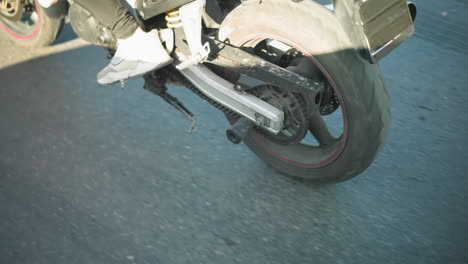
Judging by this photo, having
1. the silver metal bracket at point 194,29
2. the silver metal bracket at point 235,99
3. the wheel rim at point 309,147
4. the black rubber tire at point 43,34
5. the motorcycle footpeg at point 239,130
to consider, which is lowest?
the wheel rim at point 309,147

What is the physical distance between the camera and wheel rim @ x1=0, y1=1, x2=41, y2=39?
4055 mm

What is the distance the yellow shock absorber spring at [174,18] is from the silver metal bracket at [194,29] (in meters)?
0.10

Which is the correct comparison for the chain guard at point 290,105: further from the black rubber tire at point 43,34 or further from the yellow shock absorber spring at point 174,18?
the black rubber tire at point 43,34

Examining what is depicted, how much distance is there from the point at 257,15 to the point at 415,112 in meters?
1.72

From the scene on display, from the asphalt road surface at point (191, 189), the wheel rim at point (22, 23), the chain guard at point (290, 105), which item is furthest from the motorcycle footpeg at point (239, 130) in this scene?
the wheel rim at point (22, 23)

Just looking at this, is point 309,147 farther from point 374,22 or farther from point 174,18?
point 174,18

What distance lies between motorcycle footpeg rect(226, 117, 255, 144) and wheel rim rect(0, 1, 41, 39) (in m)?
2.31

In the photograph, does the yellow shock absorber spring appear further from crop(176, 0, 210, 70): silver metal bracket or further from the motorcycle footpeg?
the motorcycle footpeg

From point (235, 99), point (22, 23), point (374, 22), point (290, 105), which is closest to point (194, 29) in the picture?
point (235, 99)

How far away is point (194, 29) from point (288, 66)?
1.79 feet

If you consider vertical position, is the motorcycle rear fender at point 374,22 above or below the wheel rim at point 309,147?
above

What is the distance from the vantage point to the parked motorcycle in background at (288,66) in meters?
2.28

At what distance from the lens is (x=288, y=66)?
2621mm

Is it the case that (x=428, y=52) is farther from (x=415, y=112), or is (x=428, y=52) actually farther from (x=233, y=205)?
(x=233, y=205)
